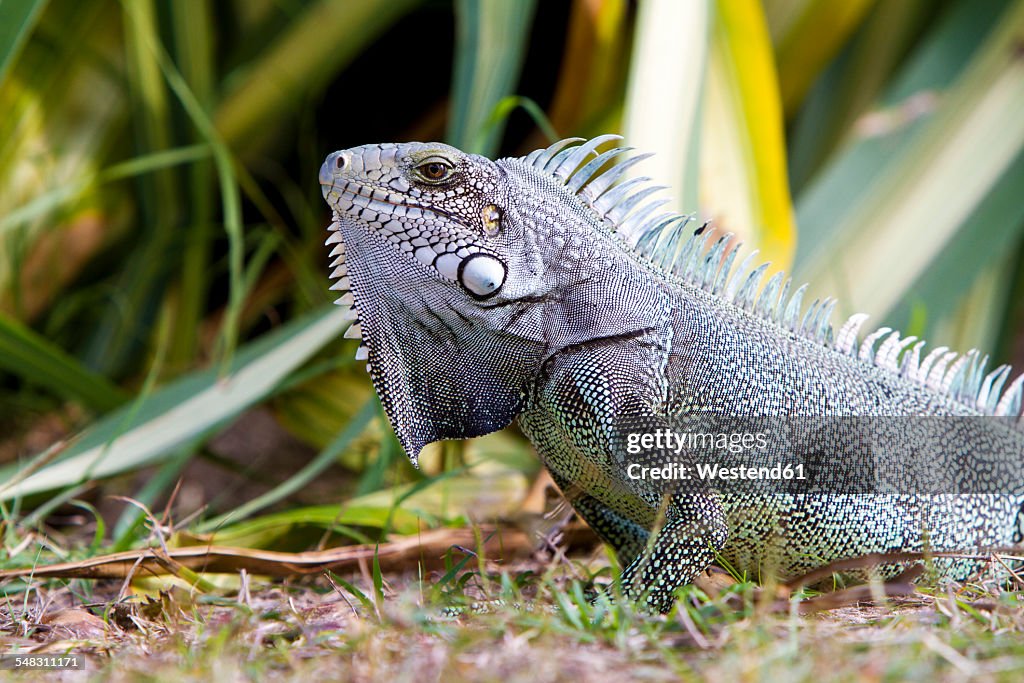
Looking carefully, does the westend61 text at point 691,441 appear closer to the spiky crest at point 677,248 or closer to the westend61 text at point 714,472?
the westend61 text at point 714,472

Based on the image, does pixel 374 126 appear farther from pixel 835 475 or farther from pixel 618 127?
pixel 835 475

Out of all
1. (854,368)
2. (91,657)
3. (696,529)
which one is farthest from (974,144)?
(91,657)

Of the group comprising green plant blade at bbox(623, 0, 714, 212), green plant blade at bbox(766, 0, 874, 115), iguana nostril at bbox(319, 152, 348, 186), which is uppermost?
green plant blade at bbox(766, 0, 874, 115)

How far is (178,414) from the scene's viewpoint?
4.56 meters

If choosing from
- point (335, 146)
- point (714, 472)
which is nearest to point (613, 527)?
point (714, 472)

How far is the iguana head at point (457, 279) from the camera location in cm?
302

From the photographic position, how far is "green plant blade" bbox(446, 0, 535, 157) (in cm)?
495

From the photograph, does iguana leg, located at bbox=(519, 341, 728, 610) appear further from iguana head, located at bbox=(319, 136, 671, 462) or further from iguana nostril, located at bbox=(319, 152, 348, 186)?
iguana nostril, located at bbox=(319, 152, 348, 186)

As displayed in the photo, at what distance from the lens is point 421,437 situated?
3.20 meters

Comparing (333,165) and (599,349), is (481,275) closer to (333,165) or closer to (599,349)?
(599,349)

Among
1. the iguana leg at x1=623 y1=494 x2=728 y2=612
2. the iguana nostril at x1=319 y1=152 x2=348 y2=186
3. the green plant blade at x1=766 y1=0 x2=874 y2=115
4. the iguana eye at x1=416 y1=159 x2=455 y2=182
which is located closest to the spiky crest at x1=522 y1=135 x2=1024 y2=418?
the iguana eye at x1=416 y1=159 x2=455 y2=182

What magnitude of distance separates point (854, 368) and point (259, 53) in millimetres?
4826

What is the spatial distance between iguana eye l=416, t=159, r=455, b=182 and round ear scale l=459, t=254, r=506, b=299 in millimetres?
274

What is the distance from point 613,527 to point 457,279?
3.66ft
